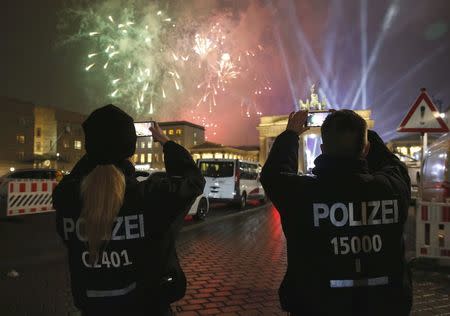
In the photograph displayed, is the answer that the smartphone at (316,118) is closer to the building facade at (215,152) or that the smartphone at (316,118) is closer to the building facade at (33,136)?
the building facade at (33,136)

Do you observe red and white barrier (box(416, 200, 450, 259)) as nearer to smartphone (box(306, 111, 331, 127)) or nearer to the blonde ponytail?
smartphone (box(306, 111, 331, 127))

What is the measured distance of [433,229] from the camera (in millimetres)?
6586

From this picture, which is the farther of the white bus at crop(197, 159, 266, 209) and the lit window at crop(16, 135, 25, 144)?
the lit window at crop(16, 135, 25, 144)

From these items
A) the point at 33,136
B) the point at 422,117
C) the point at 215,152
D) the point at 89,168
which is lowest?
the point at 89,168

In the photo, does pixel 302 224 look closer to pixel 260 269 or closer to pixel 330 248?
pixel 330 248

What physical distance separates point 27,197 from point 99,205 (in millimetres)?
11400

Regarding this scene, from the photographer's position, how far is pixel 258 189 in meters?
20.1

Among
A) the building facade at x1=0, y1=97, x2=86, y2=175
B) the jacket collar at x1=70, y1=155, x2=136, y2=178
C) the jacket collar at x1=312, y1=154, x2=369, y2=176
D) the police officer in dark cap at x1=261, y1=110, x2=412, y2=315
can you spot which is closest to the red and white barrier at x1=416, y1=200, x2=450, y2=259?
the police officer in dark cap at x1=261, y1=110, x2=412, y2=315

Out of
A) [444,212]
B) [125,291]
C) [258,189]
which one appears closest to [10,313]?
[125,291]

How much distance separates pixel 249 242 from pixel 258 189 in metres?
11.0

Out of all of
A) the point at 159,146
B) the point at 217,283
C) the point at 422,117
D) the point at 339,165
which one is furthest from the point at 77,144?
Result: the point at 339,165

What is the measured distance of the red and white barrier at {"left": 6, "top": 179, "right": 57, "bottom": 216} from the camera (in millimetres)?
11359

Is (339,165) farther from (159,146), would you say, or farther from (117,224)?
(159,146)

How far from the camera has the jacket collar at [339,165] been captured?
6.66ft
